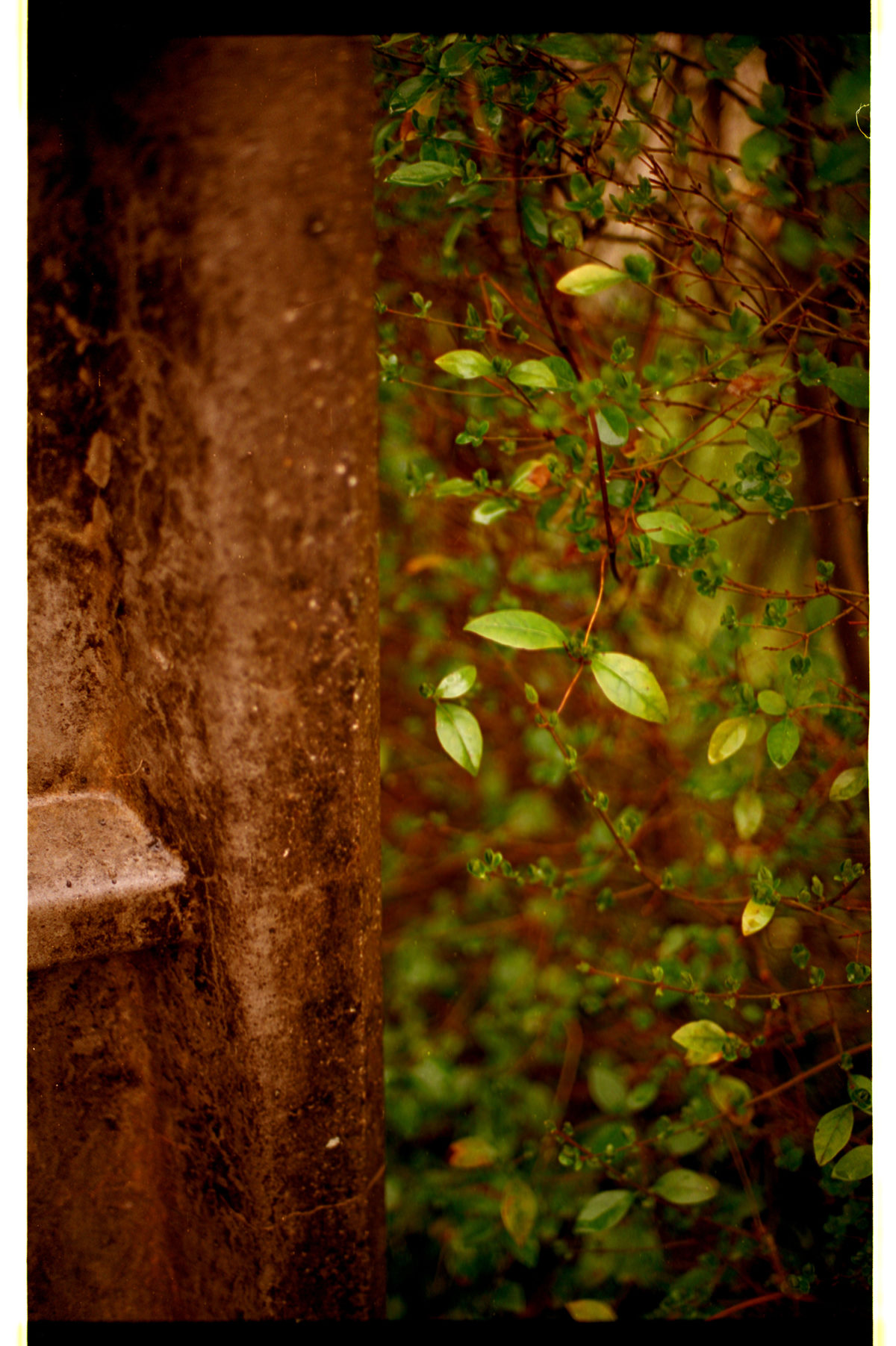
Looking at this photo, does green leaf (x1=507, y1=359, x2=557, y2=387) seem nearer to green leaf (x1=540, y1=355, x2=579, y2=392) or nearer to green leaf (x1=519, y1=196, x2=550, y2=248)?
green leaf (x1=540, y1=355, x2=579, y2=392)

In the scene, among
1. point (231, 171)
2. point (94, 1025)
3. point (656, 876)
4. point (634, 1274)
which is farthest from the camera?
point (656, 876)

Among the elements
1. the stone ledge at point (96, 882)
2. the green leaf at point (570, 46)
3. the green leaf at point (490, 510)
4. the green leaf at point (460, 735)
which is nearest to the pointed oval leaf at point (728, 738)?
the green leaf at point (460, 735)

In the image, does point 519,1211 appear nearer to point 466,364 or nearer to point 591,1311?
point 591,1311

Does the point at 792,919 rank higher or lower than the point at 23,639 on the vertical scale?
lower

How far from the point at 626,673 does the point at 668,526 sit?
17cm

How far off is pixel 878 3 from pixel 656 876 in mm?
1047

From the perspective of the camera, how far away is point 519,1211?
83 centimetres

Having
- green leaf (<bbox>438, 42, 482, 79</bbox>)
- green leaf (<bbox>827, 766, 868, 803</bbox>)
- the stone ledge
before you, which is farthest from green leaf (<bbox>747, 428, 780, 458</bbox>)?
the stone ledge

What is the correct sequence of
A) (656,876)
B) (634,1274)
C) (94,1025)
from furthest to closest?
(656,876) < (634,1274) < (94,1025)

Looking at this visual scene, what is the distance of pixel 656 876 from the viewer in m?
1.00

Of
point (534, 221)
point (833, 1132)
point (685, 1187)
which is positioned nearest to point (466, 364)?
→ point (534, 221)

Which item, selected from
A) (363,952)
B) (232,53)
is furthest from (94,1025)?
(232,53)

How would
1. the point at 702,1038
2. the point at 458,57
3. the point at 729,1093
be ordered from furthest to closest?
the point at 729,1093, the point at 702,1038, the point at 458,57

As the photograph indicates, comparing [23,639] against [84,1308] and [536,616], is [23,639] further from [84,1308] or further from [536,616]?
[84,1308]
